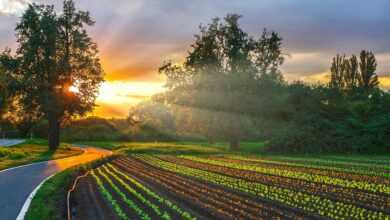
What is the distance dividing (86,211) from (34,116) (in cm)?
4099

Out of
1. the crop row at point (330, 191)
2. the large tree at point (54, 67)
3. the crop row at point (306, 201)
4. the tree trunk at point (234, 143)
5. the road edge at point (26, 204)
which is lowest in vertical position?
the road edge at point (26, 204)

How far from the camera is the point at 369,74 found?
85.5 metres

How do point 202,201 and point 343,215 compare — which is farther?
point 202,201

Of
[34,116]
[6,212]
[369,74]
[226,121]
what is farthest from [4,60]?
[369,74]

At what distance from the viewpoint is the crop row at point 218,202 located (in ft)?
45.0

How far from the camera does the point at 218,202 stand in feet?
52.3

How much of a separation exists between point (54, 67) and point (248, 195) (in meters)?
39.5

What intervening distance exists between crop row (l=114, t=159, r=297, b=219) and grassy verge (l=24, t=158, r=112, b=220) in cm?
438

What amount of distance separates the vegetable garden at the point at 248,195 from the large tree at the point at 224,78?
2992 cm

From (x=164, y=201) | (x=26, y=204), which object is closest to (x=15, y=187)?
(x=26, y=204)

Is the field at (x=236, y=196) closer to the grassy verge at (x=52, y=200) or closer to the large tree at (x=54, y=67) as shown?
the grassy verge at (x=52, y=200)

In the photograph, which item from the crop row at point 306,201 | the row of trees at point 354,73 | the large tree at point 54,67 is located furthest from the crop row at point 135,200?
the row of trees at point 354,73

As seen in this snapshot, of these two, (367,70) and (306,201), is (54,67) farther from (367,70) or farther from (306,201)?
(367,70)

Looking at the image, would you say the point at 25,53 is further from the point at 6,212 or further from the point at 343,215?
A: the point at 343,215
